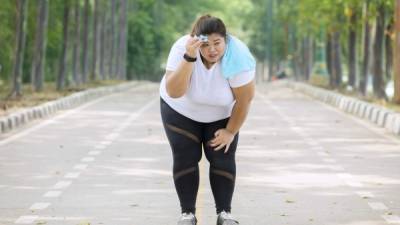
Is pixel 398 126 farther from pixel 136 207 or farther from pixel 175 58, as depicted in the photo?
pixel 175 58

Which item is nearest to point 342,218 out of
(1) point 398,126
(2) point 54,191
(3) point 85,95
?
(2) point 54,191

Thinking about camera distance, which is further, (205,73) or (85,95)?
(85,95)

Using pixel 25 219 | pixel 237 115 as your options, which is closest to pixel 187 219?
pixel 237 115

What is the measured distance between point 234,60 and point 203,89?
28 centimetres

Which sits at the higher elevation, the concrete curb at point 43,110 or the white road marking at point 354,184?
the white road marking at point 354,184

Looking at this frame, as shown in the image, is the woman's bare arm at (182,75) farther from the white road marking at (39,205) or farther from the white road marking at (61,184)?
the white road marking at (61,184)

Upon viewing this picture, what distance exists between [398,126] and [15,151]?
288 inches

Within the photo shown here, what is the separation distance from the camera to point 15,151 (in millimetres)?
17562

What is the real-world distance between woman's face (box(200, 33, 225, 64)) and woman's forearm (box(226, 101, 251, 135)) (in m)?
0.39

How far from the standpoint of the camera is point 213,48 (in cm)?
815

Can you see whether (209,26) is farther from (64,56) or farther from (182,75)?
(64,56)

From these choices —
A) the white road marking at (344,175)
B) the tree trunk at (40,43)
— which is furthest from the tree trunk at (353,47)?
A: the white road marking at (344,175)

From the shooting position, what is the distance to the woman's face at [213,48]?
812 centimetres

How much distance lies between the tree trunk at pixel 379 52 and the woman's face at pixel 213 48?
1082 inches
